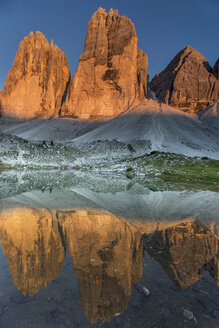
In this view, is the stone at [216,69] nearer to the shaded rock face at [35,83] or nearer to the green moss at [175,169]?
the shaded rock face at [35,83]

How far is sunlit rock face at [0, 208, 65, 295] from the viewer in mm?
2652

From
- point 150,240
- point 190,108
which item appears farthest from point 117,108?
point 150,240

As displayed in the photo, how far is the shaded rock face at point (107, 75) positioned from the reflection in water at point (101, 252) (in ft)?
213

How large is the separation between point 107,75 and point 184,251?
71737 millimetres

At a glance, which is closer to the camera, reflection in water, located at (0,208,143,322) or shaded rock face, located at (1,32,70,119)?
reflection in water, located at (0,208,143,322)

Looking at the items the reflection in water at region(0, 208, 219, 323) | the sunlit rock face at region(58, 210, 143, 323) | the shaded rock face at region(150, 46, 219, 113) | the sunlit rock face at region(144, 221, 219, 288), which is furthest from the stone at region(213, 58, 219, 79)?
the sunlit rock face at region(58, 210, 143, 323)

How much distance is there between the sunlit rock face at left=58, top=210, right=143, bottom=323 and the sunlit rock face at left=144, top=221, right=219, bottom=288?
1.05 ft

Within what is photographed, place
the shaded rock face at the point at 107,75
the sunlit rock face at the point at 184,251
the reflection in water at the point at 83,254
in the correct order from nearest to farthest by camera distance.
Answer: the reflection in water at the point at 83,254 < the sunlit rock face at the point at 184,251 < the shaded rock face at the point at 107,75

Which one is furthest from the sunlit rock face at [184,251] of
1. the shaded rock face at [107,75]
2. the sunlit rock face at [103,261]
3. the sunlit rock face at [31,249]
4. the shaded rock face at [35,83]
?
the shaded rock face at [35,83]

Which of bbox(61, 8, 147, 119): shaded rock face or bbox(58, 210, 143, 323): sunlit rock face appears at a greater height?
bbox(61, 8, 147, 119): shaded rock face

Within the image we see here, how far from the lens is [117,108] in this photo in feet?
224

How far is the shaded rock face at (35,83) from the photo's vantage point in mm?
79312

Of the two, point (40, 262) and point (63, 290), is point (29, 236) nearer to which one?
point (40, 262)

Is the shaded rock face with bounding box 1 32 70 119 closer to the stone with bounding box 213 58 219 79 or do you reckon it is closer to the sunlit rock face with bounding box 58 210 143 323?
the stone with bounding box 213 58 219 79
